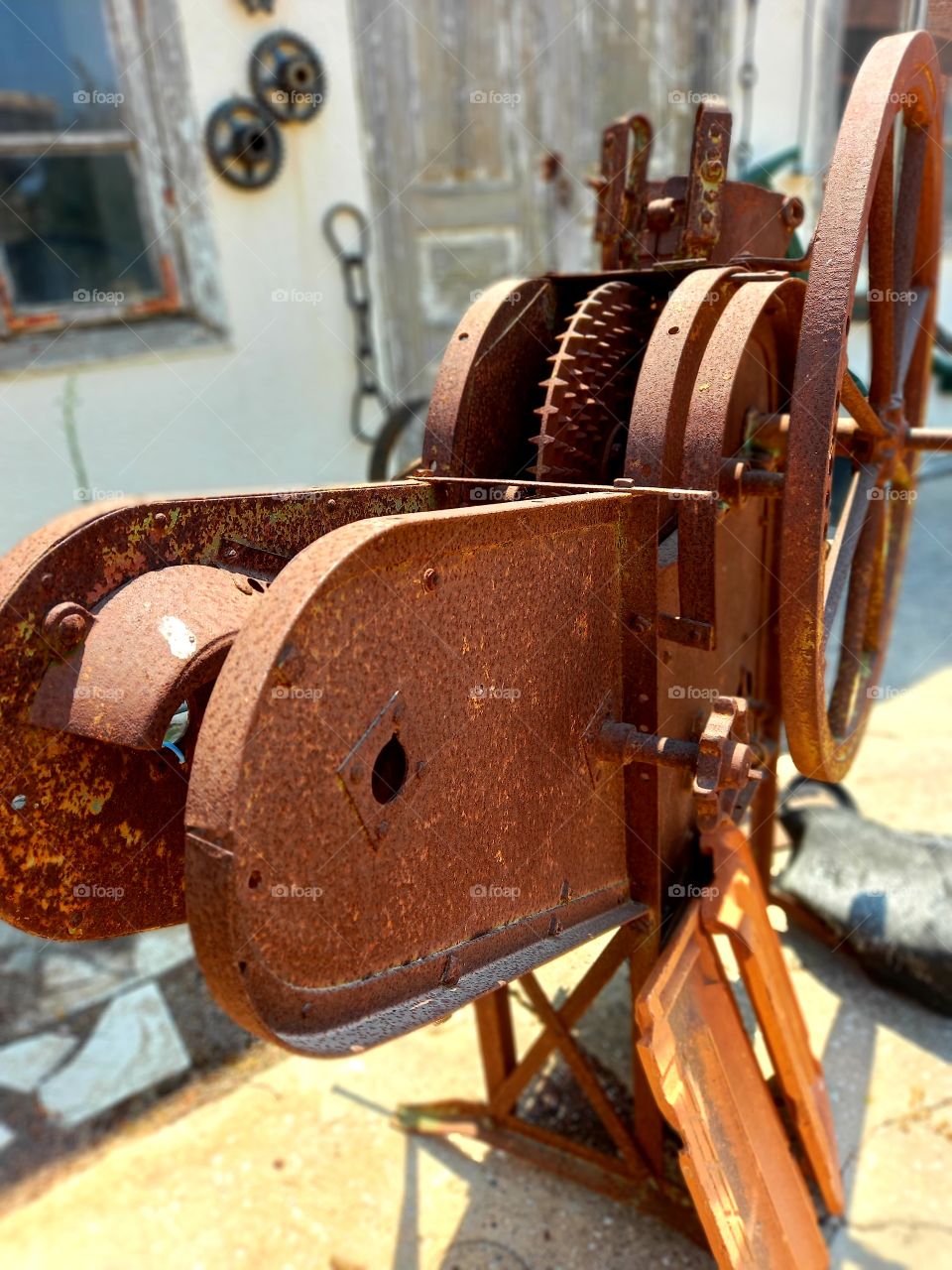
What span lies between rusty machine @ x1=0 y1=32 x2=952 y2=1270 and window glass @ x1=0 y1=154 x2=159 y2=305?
9.21 ft

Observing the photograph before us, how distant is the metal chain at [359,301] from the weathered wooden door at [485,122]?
109mm

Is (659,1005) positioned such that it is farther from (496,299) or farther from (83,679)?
(496,299)

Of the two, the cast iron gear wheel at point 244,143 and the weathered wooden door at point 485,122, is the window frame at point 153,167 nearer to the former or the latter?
the cast iron gear wheel at point 244,143

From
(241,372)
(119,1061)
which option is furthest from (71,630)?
(241,372)

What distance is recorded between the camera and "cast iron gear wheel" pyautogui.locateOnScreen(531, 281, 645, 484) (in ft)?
5.38

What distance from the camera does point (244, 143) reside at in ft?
12.9

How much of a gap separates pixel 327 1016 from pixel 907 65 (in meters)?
1.75

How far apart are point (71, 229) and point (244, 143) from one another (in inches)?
32.3

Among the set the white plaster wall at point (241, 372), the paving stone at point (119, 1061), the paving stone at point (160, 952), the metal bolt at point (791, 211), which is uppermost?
the metal bolt at point (791, 211)

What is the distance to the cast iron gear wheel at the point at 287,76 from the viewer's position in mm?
3859

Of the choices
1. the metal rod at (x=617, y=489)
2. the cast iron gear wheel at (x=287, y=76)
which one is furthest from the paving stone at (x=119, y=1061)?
the cast iron gear wheel at (x=287, y=76)

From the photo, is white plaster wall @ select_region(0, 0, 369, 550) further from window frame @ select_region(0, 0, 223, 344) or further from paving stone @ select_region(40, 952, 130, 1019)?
paving stone @ select_region(40, 952, 130, 1019)

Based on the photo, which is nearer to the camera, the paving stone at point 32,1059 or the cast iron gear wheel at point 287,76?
the paving stone at point 32,1059

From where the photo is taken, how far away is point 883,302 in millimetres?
1978
